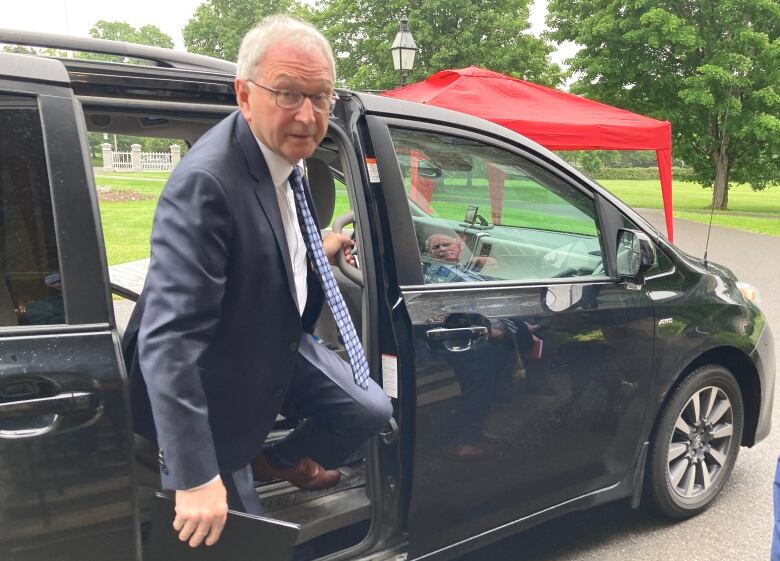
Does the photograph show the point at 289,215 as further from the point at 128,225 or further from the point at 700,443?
the point at 128,225

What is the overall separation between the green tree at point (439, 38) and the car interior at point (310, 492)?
22.9m

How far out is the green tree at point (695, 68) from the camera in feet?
69.9

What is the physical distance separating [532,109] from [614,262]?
696cm

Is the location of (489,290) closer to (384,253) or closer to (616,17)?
(384,253)

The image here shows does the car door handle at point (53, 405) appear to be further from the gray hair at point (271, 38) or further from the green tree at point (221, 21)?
the green tree at point (221, 21)

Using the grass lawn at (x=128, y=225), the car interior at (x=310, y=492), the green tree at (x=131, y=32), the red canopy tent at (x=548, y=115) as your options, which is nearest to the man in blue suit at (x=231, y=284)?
the car interior at (x=310, y=492)

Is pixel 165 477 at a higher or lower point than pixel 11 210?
lower

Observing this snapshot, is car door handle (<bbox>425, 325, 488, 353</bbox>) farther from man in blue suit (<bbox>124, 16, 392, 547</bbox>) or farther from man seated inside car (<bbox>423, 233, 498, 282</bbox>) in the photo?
man in blue suit (<bbox>124, 16, 392, 547</bbox>)

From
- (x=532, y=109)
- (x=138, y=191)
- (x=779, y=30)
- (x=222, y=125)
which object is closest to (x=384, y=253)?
(x=222, y=125)

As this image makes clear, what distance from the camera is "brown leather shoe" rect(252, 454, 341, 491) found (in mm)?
2352

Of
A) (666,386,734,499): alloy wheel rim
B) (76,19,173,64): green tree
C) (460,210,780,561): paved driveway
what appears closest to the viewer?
(460,210,780,561): paved driveway

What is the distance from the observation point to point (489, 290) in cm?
234

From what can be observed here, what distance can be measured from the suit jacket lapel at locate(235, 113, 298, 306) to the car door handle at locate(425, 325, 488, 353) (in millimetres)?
625

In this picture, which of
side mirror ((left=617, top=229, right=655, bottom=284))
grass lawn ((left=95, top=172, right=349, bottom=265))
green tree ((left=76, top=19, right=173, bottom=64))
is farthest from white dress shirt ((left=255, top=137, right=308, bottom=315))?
green tree ((left=76, top=19, right=173, bottom=64))
